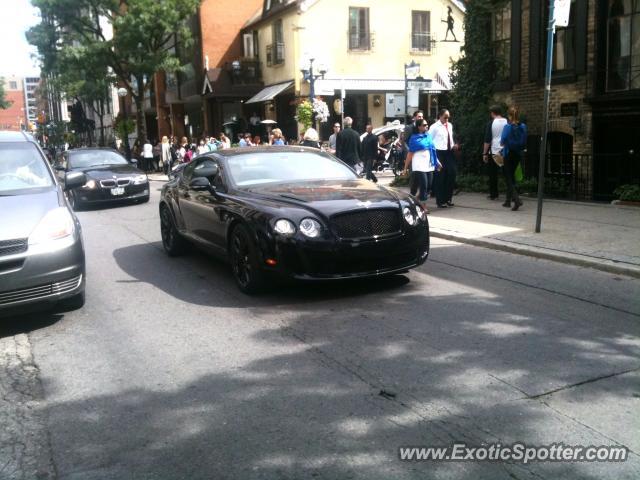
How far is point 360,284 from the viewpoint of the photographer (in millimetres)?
6793

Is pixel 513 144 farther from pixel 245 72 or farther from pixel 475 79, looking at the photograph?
pixel 245 72

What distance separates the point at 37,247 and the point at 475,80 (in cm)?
1349

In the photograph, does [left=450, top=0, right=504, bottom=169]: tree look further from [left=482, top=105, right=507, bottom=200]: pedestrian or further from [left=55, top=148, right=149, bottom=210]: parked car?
[left=55, top=148, right=149, bottom=210]: parked car

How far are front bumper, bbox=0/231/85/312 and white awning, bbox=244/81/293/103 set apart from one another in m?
26.0

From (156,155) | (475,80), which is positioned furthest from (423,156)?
(156,155)

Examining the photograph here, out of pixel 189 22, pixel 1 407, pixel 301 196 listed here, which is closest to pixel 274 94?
pixel 189 22

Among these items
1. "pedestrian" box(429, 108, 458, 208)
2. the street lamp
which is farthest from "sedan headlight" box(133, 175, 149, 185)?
"pedestrian" box(429, 108, 458, 208)

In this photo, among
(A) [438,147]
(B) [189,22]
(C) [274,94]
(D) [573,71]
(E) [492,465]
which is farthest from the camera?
(B) [189,22]

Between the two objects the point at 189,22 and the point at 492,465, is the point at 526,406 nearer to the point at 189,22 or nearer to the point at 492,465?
the point at 492,465

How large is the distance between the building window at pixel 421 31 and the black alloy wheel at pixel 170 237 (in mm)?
25797

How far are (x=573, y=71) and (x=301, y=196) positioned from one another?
9.80 meters

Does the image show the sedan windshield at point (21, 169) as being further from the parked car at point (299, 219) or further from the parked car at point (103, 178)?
the parked car at point (103, 178)

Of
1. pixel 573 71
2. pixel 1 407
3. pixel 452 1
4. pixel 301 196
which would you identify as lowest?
pixel 1 407

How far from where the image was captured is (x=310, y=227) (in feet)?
19.8
